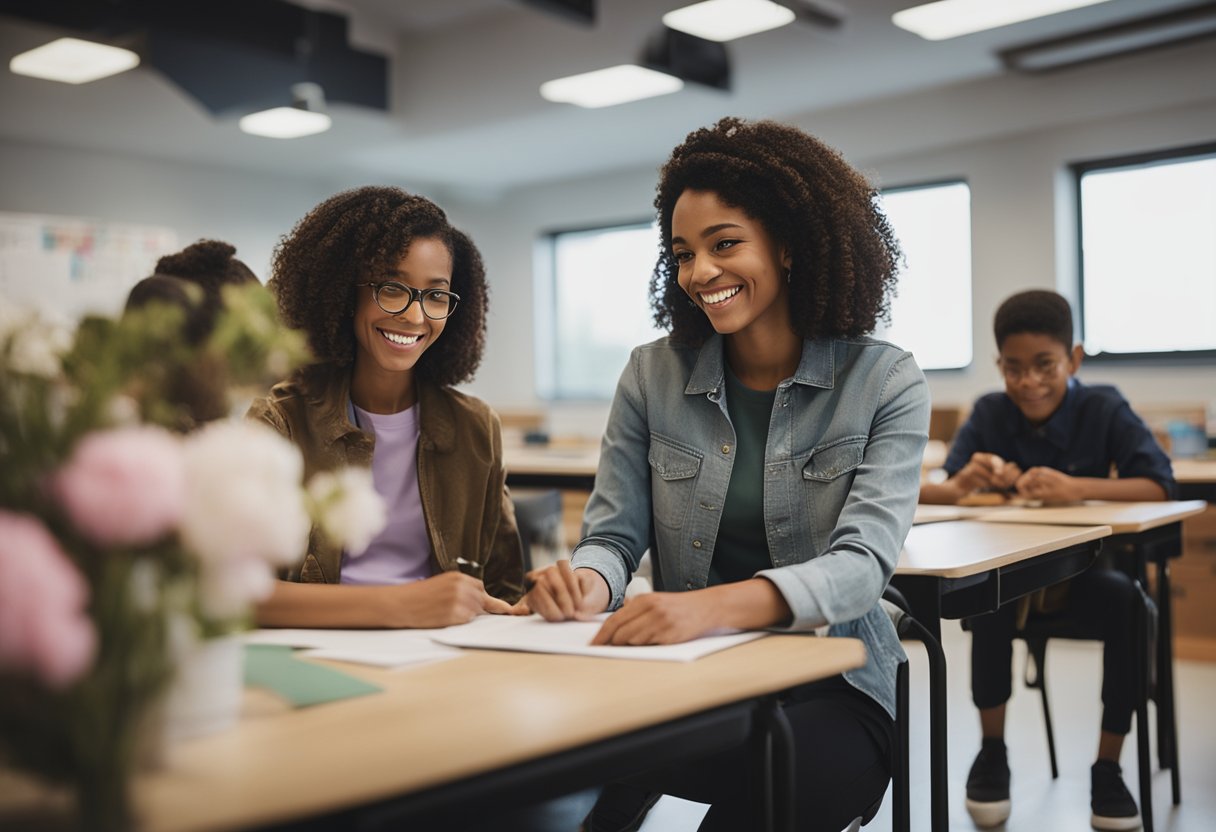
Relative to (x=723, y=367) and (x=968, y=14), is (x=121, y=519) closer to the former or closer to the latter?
(x=723, y=367)

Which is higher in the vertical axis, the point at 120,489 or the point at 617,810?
the point at 120,489

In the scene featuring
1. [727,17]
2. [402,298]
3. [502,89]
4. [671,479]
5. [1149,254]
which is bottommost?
[671,479]

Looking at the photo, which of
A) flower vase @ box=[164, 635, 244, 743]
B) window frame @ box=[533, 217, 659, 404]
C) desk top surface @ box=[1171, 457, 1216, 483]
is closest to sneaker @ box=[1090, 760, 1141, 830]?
desk top surface @ box=[1171, 457, 1216, 483]

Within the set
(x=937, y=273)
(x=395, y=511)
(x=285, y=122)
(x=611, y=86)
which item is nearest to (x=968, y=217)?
(x=937, y=273)

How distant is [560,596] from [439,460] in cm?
58

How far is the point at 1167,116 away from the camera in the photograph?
6.18 m

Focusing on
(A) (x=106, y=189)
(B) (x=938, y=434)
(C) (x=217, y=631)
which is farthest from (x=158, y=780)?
(A) (x=106, y=189)

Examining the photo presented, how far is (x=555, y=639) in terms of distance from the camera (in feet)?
Answer: 4.30

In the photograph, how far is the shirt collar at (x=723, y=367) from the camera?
1743 millimetres

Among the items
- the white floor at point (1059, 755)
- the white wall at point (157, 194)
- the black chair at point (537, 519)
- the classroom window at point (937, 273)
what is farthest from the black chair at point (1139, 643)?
the white wall at point (157, 194)

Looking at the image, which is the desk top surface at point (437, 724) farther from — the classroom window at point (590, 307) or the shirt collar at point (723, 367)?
the classroom window at point (590, 307)

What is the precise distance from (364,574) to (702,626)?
0.78 metres

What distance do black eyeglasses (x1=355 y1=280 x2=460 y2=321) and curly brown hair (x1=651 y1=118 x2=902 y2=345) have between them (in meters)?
0.45

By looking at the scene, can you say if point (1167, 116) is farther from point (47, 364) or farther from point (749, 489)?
point (47, 364)
